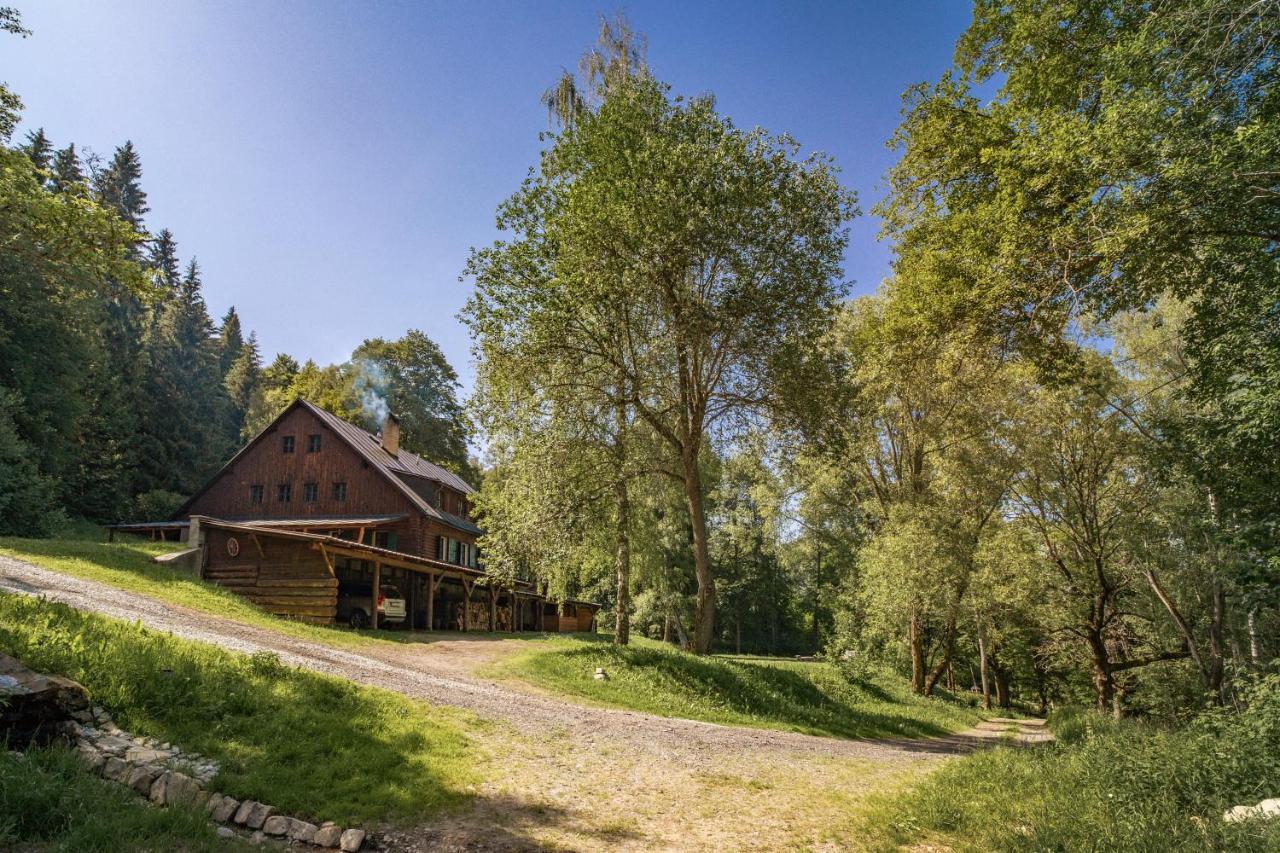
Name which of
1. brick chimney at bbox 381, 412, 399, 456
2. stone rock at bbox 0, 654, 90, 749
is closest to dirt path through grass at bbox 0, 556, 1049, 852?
stone rock at bbox 0, 654, 90, 749

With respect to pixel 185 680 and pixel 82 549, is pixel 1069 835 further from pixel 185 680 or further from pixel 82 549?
pixel 82 549

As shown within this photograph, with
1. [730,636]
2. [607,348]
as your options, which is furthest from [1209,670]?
[730,636]

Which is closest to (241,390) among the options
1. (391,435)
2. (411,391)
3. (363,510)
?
(411,391)

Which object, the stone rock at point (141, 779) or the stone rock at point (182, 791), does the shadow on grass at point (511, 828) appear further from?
the stone rock at point (141, 779)

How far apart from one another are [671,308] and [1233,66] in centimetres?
1120

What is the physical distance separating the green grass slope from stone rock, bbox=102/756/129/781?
32.1ft

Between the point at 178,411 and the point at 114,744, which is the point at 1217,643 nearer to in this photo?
the point at 114,744

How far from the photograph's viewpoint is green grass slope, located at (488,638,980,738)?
1505 cm

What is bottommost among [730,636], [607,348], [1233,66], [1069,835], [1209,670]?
[730,636]

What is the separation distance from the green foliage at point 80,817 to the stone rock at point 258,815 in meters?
0.55

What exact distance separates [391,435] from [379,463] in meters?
5.55

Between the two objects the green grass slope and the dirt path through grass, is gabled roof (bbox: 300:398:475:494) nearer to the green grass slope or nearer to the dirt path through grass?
the green grass slope

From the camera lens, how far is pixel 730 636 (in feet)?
207

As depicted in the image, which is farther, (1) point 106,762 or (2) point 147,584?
(2) point 147,584
